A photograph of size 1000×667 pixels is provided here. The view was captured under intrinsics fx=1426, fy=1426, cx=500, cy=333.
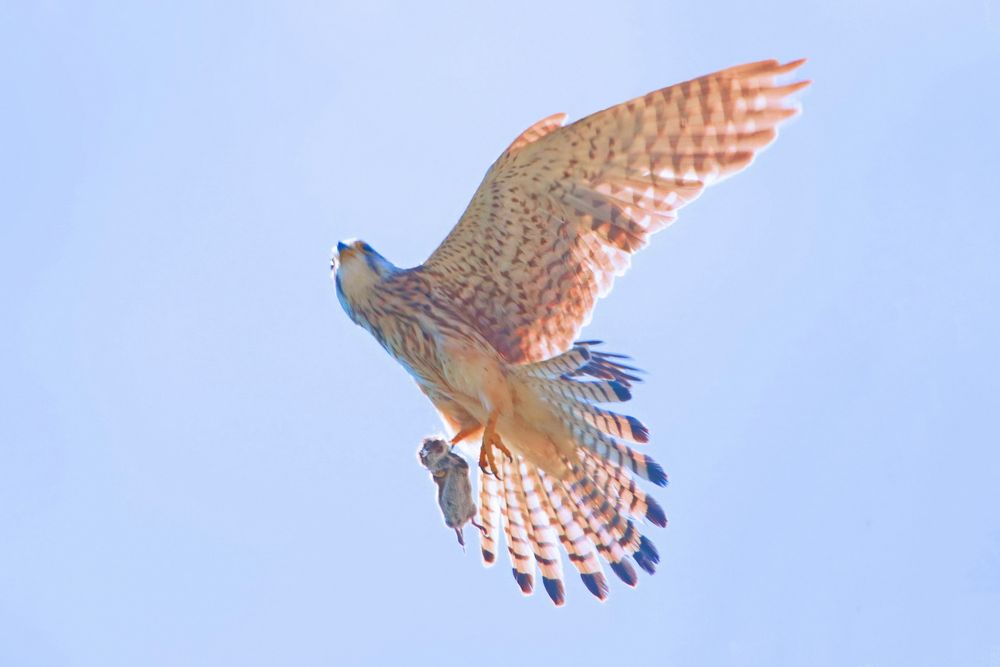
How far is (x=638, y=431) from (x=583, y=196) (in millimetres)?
1177

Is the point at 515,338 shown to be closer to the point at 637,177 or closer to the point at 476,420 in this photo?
the point at 476,420

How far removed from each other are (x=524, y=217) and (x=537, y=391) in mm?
866

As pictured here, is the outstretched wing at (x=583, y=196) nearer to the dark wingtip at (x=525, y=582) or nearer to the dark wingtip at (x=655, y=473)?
the dark wingtip at (x=655, y=473)

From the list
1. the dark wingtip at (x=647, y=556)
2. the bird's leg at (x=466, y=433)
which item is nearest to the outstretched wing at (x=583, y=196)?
the bird's leg at (x=466, y=433)

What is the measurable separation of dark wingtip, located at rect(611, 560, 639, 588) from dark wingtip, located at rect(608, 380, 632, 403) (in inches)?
41.2

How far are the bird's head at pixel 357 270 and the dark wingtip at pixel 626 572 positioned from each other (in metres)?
1.90

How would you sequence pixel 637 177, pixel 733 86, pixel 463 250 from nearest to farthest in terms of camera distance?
pixel 733 86, pixel 637 177, pixel 463 250

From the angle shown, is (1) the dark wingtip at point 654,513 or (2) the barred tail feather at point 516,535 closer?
(1) the dark wingtip at point 654,513

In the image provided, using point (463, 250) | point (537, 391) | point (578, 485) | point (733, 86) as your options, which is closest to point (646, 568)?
point (578, 485)

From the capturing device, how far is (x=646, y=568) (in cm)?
730

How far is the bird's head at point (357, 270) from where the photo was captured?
739 centimetres

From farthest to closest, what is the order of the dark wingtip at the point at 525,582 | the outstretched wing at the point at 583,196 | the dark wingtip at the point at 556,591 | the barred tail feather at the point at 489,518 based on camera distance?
the barred tail feather at the point at 489,518 → the dark wingtip at the point at 525,582 → the dark wingtip at the point at 556,591 → the outstretched wing at the point at 583,196

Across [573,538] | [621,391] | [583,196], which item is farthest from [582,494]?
[583,196]

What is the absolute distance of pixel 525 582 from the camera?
7.66 meters
